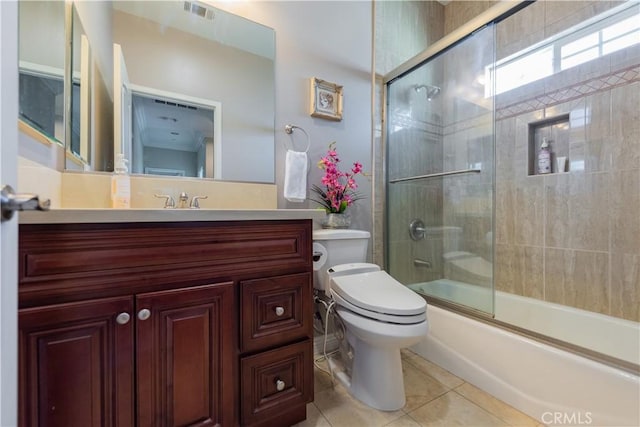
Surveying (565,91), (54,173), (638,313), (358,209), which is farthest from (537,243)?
(54,173)

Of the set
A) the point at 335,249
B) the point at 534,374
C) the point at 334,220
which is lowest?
the point at 534,374

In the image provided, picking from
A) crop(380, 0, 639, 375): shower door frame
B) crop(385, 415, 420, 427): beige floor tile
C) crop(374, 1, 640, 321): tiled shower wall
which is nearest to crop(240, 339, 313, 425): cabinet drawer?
crop(385, 415, 420, 427): beige floor tile

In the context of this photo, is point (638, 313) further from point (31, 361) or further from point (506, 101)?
point (31, 361)

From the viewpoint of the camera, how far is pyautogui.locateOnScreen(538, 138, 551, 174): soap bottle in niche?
1750 millimetres

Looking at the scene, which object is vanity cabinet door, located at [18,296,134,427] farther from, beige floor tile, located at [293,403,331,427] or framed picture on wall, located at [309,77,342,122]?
framed picture on wall, located at [309,77,342,122]

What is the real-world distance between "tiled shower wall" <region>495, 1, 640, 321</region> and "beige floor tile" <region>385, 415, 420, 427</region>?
127 cm

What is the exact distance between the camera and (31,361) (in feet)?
2.03

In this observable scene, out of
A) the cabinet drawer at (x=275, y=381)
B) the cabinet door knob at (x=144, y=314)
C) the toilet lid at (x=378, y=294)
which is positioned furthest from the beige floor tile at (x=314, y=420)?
the cabinet door knob at (x=144, y=314)

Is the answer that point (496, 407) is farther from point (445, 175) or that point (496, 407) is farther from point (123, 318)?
point (123, 318)

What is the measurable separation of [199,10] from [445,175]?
5.52 feet

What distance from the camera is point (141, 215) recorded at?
0.73 metres

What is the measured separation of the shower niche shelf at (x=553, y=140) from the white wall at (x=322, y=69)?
3.54 feet

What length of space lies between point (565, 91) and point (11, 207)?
95.8 inches

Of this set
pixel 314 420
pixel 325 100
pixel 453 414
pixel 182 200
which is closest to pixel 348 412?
pixel 314 420
